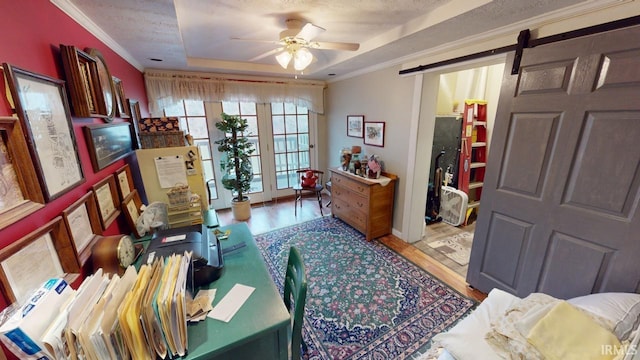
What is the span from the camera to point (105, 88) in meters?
1.42

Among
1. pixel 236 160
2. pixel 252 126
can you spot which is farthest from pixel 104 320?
pixel 252 126

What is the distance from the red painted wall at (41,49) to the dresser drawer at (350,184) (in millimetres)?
2285

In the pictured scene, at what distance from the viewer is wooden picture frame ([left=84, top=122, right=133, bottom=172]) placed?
124 cm

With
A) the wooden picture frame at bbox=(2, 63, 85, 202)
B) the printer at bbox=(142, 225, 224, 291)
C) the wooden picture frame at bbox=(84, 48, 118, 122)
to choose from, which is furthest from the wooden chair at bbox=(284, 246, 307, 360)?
the wooden picture frame at bbox=(84, 48, 118, 122)

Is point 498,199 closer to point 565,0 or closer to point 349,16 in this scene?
point 565,0

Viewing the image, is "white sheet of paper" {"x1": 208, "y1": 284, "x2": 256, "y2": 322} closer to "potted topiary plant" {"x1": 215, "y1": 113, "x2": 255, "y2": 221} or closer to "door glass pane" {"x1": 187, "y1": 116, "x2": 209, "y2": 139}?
"potted topiary plant" {"x1": 215, "y1": 113, "x2": 255, "y2": 221}

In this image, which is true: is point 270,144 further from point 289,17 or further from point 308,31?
point 308,31

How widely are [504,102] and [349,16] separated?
1.33 metres

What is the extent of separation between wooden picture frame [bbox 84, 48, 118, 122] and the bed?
2.22 metres

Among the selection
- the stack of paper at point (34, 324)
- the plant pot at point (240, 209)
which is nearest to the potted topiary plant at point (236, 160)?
the plant pot at point (240, 209)

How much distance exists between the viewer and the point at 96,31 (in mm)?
1524

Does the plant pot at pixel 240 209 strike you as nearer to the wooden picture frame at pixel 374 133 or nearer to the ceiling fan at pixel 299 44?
the wooden picture frame at pixel 374 133

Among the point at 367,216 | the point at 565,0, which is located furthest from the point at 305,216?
the point at 565,0

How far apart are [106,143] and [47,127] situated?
1.92 ft
